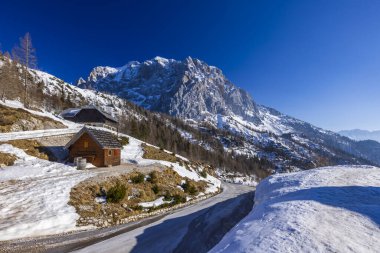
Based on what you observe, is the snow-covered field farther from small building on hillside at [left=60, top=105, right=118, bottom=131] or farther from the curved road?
small building on hillside at [left=60, top=105, right=118, bottom=131]

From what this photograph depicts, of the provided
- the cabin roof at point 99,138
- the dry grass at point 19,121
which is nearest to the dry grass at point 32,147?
the cabin roof at point 99,138

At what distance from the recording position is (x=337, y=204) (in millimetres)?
9898

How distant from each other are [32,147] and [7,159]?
6073 mm

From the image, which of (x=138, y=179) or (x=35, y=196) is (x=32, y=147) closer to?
(x=35, y=196)

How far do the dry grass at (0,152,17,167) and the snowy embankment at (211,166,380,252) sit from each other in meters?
30.2

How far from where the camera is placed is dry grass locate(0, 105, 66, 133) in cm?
4068

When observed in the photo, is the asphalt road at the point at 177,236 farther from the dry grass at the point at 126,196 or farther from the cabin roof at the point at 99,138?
the cabin roof at the point at 99,138

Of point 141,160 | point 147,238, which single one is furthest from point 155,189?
point 147,238

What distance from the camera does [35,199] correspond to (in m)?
22.3

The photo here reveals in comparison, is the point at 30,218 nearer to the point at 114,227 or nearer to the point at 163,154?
the point at 114,227

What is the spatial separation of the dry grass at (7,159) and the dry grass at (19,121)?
1096 centimetres

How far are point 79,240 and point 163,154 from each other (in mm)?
40476

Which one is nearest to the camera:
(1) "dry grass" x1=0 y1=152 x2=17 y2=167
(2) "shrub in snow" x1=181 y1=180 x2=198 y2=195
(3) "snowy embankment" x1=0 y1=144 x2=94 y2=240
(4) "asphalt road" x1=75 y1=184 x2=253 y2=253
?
(4) "asphalt road" x1=75 y1=184 x2=253 y2=253

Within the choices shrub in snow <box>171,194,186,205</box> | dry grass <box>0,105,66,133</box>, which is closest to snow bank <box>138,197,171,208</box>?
shrub in snow <box>171,194,186,205</box>
